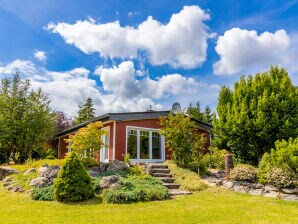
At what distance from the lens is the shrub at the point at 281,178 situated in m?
10.9

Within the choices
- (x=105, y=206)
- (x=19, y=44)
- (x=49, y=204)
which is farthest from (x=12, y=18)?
(x=105, y=206)

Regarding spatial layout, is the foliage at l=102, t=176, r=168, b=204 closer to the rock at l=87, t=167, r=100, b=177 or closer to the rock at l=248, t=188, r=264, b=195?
the rock at l=87, t=167, r=100, b=177

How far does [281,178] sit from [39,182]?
10.2m

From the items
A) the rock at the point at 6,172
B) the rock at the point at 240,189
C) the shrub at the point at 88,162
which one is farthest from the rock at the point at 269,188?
the rock at the point at 6,172

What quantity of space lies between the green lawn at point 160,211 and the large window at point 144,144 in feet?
23.5

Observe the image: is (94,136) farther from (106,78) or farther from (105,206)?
(105,206)

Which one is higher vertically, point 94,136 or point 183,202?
point 94,136

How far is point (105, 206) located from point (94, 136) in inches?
250

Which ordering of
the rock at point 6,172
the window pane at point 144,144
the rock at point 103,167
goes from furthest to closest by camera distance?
the window pane at point 144,144 < the rock at point 6,172 < the rock at point 103,167

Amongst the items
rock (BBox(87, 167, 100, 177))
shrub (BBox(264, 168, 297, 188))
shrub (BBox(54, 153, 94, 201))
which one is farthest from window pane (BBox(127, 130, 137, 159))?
shrub (BBox(264, 168, 297, 188))

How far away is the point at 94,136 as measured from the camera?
14906 millimetres

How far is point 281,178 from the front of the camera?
11.1 meters

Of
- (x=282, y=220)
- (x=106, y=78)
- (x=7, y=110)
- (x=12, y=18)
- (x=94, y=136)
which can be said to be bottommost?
(x=282, y=220)

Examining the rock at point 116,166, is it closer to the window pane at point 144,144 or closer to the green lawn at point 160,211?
the window pane at point 144,144
